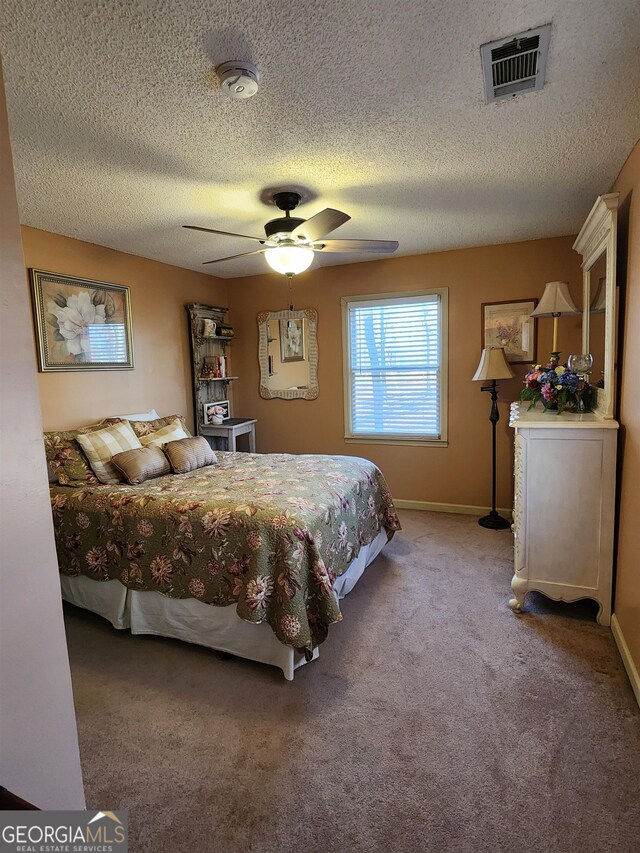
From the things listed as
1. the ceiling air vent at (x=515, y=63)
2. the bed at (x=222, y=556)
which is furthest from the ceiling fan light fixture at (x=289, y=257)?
the bed at (x=222, y=556)

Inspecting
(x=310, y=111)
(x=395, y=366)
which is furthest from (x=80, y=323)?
(x=395, y=366)

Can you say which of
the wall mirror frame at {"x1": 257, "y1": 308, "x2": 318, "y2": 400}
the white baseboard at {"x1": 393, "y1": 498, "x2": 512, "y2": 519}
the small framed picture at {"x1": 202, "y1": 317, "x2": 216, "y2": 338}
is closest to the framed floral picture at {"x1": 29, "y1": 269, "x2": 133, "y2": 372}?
the small framed picture at {"x1": 202, "y1": 317, "x2": 216, "y2": 338}

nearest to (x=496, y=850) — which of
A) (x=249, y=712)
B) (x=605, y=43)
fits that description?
(x=249, y=712)

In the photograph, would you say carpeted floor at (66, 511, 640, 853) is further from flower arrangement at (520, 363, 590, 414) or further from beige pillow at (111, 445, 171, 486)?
flower arrangement at (520, 363, 590, 414)

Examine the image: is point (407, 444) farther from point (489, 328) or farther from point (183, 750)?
point (183, 750)

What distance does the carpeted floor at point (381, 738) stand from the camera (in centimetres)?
145

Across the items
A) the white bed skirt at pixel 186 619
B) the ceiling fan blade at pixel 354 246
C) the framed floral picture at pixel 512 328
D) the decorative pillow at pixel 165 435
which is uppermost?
the ceiling fan blade at pixel 354 246

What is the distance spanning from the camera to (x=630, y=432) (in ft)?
7.38

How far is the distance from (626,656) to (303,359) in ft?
12.2

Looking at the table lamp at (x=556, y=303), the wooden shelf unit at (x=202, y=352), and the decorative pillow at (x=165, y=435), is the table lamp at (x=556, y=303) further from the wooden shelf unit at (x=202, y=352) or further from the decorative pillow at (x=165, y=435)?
the wooden shelf unit at (x=202, y=352)

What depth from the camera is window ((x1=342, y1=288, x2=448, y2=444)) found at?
437 cm

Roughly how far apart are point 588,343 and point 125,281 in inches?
151

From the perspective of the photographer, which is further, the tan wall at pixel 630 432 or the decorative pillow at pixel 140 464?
the decorative pillow at pixel 140 464

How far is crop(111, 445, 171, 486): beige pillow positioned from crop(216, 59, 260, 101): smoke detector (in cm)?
222
